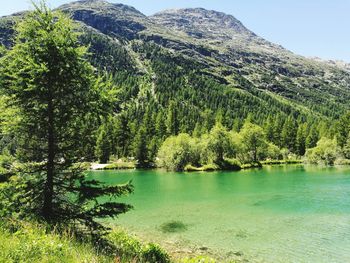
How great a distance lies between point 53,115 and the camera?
16.2m

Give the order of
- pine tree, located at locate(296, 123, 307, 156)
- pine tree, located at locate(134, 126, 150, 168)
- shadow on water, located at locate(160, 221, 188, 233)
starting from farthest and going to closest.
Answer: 1. pine tree, located at locate(296, 123, 307, 156)
2. pine tree, located at locate(134, 126, 150, 168)
3. shadow on water, located at locate(160, 221, 188, 233)

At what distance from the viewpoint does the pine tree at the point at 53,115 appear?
15797 millimetres

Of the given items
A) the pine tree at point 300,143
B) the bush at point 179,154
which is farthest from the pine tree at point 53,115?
the pine tree at point 300,143

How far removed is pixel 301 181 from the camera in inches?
2852

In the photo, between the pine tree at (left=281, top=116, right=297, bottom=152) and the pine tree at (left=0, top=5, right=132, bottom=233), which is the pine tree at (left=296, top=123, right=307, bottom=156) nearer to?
the pine tree at (left=281, top=116, right=297, bottom=152)

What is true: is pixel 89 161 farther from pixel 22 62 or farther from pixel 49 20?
pixel 49 20

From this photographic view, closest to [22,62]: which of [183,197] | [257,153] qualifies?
[183,197]

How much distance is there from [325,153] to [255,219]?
94439 millimetres

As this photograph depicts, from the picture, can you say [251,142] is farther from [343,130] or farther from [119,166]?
[119,166]

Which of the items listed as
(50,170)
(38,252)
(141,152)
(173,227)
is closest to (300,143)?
(141,152)

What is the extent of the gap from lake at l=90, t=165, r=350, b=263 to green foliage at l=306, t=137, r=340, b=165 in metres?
60.5

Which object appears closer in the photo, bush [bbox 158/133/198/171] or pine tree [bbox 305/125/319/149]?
bush [bbox 158/133/198/171]

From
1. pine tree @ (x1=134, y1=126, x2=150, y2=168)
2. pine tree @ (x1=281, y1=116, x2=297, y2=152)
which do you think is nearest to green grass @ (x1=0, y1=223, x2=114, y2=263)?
pine tree @ (x1=134, y1=126, x2=150, y2=168)

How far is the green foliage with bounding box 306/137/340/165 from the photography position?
121812 mm
